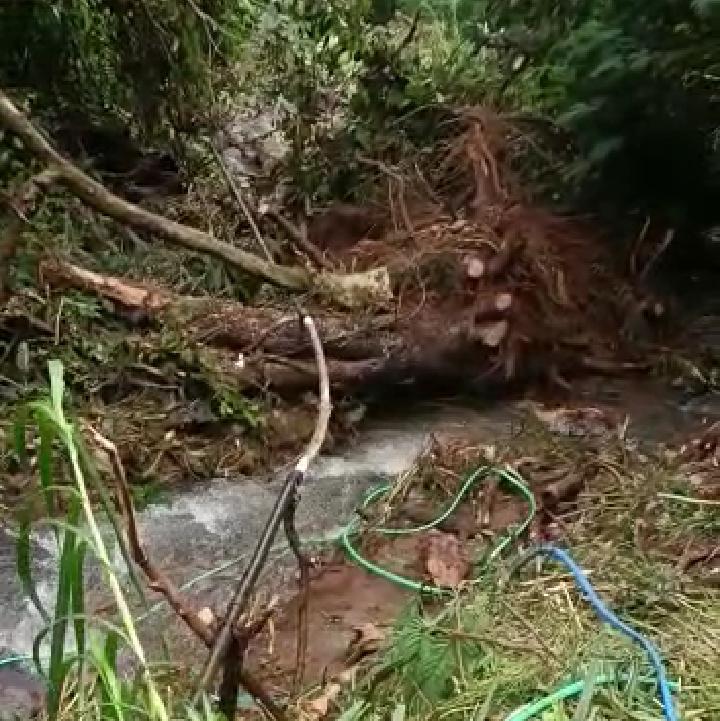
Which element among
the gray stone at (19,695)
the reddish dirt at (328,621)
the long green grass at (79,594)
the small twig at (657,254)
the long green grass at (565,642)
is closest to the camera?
the long green grass at (79,594)

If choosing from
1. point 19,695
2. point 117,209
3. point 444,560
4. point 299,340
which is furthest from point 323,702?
point 299,340

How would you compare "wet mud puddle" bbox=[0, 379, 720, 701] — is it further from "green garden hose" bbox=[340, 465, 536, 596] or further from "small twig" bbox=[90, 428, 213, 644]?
"small twig" bbox=[90, 428, 213, 644]

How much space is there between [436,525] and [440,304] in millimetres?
1205

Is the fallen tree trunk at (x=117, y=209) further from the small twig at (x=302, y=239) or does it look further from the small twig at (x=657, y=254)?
the small twig at (x=657, y=254)

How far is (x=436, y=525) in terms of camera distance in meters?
3.54

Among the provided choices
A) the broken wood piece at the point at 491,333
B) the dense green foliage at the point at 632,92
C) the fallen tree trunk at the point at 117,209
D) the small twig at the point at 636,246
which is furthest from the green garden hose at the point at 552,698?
the small twig at the point at 636,246

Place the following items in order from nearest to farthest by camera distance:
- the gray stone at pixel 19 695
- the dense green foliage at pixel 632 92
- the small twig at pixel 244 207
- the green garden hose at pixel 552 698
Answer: the green garden hose at pixel 552 698, the gray stone at pixel 19 695, the small twig at pixel 244 207, the dense green foliage at pixel 632 92

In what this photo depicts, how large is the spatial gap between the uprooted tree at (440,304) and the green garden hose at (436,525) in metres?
0.67

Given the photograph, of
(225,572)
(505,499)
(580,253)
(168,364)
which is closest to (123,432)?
(168,364)

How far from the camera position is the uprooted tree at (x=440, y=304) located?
424 cm

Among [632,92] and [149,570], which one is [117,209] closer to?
[149,570]

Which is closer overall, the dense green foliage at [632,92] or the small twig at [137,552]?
the small twig at [137,552]

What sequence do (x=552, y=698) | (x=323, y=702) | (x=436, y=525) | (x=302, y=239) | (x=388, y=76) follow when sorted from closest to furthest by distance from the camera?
1. (x=552, y=698)
2. (x=323, y=702)
3. (x=436, y=525)
4. (x=302, y=239)
5. (x=388, y=76)

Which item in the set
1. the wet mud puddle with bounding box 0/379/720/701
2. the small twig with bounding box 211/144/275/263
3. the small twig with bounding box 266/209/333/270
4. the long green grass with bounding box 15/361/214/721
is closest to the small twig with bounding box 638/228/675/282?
the wet mud puddle with bounding box 0/379/720/701
